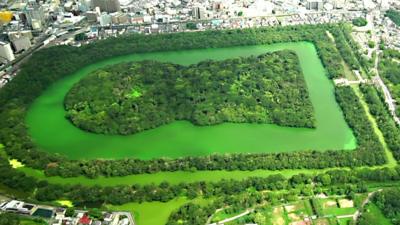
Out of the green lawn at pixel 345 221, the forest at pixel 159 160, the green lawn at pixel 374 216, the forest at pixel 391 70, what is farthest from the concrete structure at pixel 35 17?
the green lawn at pixel 374 216

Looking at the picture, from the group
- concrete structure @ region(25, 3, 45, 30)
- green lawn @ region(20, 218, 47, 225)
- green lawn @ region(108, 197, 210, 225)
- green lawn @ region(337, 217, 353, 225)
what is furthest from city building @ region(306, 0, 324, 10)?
green lawn @ region(20, 218, 47, 225)

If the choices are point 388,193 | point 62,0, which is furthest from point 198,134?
point 62,0

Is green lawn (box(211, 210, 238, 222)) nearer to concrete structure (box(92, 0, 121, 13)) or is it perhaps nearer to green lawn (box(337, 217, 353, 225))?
green lawn (box(337, 217, 353, 225))

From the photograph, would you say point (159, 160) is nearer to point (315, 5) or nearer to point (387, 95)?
point (387, 95)

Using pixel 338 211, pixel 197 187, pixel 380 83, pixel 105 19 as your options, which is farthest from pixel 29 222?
pixel 380 83

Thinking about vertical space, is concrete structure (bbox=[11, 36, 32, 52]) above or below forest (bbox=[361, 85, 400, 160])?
above
